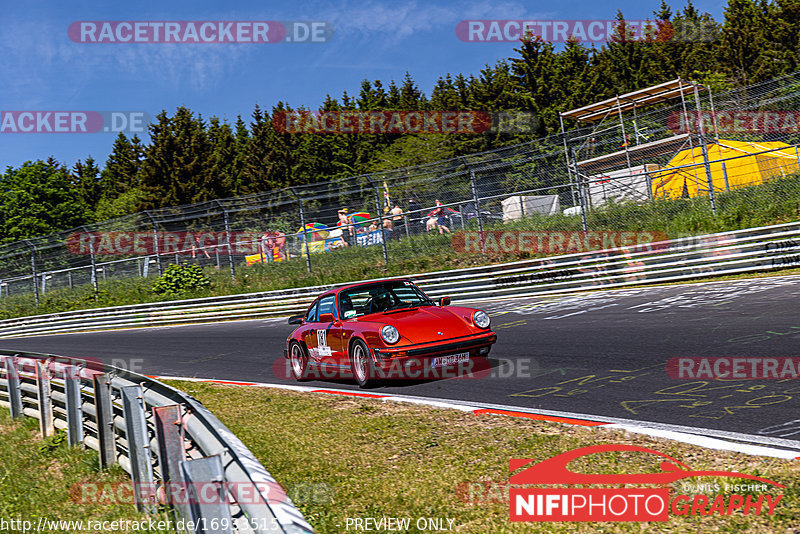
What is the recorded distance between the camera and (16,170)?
64938 mm

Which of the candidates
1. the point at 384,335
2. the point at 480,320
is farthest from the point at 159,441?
the point at 480,320

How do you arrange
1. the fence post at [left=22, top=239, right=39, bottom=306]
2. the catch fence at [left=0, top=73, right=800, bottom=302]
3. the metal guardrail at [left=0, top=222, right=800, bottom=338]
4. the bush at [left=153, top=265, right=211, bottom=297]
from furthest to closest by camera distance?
the fence post at [left=22, top=239, right=39, bottom=306], the bush at [left=153, top=265, right=211, bottom=297], the catch fence at [left=0, top=73, right=800, bottom=302], the metal guardrail at [left=0, top=222, right=800, bottom=338]

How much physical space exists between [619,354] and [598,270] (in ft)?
25.0

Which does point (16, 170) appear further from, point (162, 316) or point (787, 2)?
point (787, 2)

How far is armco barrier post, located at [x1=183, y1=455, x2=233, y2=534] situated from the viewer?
8.89ft

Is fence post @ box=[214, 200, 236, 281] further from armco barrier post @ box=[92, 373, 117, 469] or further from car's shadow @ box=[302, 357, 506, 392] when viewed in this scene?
armco barrier post @ box=[92, 373, 117, 469]

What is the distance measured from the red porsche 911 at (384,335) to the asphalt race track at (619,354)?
26 cm

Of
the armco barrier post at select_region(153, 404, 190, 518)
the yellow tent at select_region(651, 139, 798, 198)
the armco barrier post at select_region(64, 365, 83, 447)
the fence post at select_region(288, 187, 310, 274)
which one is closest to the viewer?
the armco barrier post at select_region(153, 404, 190, 518)

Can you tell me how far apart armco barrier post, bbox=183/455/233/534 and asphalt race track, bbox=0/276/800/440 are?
135 inches

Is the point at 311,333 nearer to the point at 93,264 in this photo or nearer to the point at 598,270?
the point at 598,270

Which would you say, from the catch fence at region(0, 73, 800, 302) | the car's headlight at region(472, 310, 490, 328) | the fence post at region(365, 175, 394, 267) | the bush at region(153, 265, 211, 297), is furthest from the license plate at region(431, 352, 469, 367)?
the bush at region(153, 265, 211, 297)

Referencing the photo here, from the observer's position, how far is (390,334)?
7.72 meters

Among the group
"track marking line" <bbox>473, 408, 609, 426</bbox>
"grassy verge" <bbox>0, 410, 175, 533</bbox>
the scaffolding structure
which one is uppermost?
the scaffolding structure

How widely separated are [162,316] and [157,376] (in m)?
12.0
